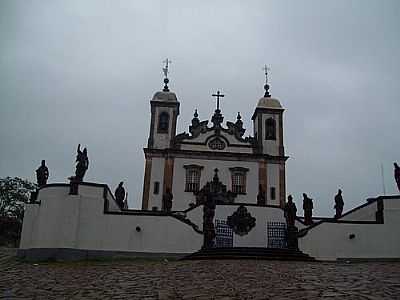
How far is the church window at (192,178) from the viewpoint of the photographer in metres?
36.1

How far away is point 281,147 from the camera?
39281mm

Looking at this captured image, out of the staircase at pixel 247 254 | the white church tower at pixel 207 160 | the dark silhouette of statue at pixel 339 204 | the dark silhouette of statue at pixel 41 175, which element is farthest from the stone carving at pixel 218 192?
the staircase at pixel 247 254

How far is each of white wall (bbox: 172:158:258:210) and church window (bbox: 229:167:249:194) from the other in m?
0.25

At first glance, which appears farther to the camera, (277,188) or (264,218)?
(277,188)

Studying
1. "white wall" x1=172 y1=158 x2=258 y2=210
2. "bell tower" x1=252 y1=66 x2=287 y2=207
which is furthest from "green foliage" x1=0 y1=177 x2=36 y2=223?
"bell tower" x1=252 y1=66 x2=287 y2=207

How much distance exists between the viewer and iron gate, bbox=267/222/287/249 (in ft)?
78.4

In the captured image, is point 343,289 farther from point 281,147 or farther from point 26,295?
point 281,147

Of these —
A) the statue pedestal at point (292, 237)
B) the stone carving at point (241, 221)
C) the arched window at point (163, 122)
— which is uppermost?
the arched window at point (163, 122)

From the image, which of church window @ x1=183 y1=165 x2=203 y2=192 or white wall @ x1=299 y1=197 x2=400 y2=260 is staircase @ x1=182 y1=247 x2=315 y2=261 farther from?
church window @ x1=183 y1=165 x2=203 y2=192

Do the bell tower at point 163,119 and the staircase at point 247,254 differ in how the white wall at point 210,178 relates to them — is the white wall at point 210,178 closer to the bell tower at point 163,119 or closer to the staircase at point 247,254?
the bell tower at point 163,119

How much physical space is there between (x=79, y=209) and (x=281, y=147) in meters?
22.4

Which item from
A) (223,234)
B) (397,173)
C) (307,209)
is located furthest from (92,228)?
(397,173)

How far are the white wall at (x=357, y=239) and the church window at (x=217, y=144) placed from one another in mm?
16966

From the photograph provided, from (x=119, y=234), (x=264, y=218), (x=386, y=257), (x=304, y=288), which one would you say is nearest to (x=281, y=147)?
(x=264, y=218)
